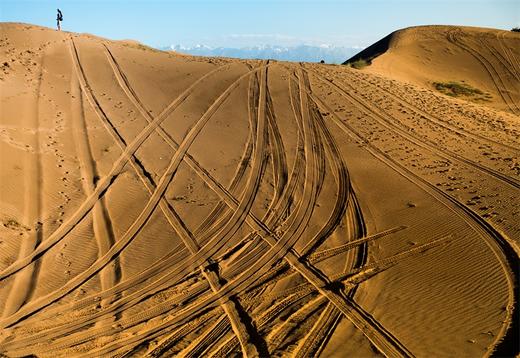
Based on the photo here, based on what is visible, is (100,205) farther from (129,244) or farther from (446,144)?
(446,144)

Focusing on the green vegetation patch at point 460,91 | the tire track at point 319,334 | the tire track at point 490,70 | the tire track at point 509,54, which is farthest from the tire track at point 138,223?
the tire track at point 509,54

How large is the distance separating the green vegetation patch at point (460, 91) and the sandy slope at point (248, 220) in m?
8.42

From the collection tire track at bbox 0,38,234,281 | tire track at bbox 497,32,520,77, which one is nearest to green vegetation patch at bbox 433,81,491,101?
tire track at bbox 497,32,520,77

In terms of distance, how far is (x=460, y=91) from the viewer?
27266 millimetres

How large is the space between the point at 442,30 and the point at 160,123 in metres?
32.7

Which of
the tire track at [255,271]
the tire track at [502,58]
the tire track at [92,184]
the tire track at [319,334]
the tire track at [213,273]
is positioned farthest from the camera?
the tire track at [502,58]

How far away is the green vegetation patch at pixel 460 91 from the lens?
26712 mm

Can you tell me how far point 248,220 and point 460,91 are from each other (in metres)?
22.4

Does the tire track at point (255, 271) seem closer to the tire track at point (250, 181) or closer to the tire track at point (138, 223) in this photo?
the tire track at point (250, 181)

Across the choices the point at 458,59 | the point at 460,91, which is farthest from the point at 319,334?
the point at 458,59

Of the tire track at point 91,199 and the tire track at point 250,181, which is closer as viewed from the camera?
the tire track at point 91,199

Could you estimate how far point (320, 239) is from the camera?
962 centimetres

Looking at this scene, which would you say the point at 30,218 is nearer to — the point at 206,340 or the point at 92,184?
the point at 92,184

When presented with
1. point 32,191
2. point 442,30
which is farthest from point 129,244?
point 442,30
